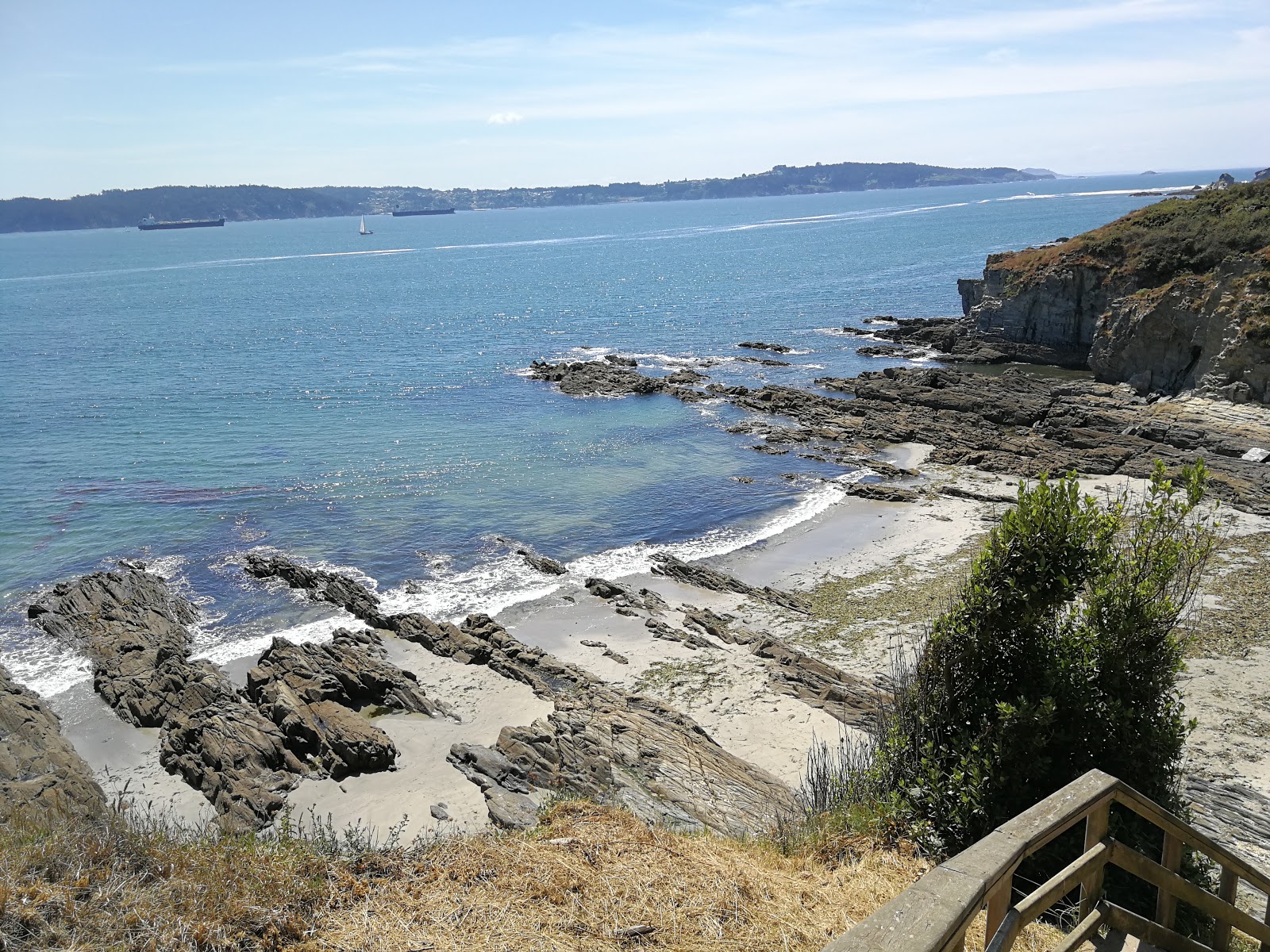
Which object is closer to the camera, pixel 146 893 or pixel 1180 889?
pixel 1180 889

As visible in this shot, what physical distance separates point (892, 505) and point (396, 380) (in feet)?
117

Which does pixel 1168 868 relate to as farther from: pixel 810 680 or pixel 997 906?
pixel 810 680

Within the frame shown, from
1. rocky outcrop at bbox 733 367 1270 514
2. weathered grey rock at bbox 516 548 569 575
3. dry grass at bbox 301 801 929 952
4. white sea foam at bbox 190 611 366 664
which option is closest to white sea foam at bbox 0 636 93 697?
white sea foam at bbox 190 611 366 664

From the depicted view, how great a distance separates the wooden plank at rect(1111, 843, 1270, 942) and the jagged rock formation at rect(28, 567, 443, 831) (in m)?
11.2

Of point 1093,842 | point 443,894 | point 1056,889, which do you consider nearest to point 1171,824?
point 1093,842

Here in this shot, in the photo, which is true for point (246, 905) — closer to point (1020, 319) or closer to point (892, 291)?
point (1020, 319)

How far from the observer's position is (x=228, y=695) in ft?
63.3

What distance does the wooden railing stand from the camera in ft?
12.1

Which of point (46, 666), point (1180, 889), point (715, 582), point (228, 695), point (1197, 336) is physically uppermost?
point (1180, 889)

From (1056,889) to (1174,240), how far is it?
53327mm

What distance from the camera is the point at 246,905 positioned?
275 inches

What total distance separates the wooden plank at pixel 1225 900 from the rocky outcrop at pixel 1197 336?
39.0 meters

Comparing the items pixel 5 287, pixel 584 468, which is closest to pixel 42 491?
pixel 584 468

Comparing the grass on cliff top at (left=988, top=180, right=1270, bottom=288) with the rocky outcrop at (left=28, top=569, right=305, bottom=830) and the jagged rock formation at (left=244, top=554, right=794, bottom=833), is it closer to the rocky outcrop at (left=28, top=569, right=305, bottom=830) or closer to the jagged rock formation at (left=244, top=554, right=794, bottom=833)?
the jagged rock formation at (left=244, top=554, right=794, bottom=833)
